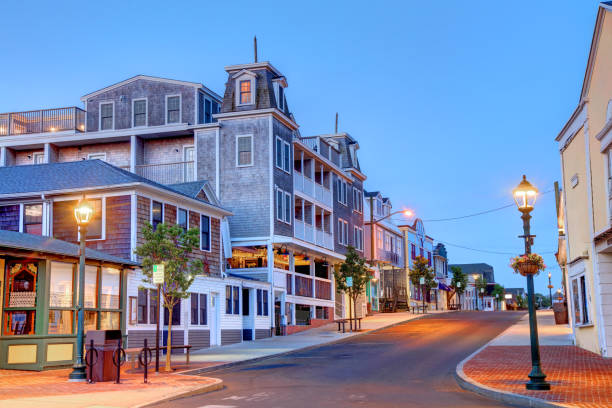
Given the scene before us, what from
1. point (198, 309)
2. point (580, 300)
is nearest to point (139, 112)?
point (198, 309)

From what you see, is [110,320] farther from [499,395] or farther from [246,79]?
[246,79]

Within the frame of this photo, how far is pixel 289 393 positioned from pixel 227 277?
16915 mm

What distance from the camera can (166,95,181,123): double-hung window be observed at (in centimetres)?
3769

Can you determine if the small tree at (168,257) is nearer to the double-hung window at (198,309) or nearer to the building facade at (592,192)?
the double-hung window at (198,309)

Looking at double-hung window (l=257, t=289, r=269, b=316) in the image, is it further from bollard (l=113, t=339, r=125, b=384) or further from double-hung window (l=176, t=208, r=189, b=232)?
bollard (l=113, t=339, r=125, b=384)

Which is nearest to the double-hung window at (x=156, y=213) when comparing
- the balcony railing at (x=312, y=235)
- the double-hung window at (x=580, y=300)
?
the balcony railing at (x=312, y=235)

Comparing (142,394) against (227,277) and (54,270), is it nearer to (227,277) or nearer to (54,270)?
(54,270)

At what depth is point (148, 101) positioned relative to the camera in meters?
38.3

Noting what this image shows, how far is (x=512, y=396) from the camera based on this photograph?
13086 millimetres

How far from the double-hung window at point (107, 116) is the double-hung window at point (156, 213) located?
12.8m

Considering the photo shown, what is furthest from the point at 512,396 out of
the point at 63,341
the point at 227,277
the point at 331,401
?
the point at 227,277

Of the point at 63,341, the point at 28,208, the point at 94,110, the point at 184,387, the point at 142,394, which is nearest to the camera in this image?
the point at 142,394

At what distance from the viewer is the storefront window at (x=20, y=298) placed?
20.1 m

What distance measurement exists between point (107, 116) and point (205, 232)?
11788mm
